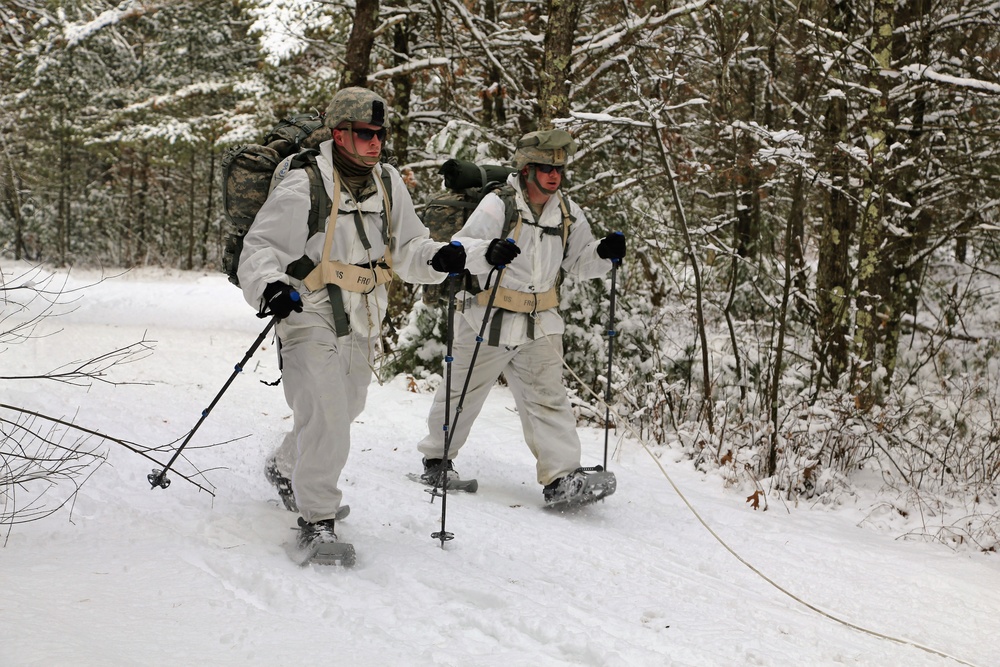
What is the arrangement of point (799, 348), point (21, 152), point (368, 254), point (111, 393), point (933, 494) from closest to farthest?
point (368, 254)
point (933, 494)
point (111, 393)
point (799, 348)
point (21, 152)

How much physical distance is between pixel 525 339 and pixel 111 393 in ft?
14.6

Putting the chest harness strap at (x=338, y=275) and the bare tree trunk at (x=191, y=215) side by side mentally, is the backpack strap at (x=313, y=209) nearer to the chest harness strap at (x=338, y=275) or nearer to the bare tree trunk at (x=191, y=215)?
the chest harness strap at (x=338, y=275)

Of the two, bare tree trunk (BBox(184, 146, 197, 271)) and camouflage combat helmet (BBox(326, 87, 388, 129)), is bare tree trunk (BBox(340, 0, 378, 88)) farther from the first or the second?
bare tree trunk (BBox(184, 146, 197, 271))

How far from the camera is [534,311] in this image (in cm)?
550

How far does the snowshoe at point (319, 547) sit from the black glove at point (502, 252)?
6.16 ft

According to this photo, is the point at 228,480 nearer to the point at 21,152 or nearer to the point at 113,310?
the point at 113,310

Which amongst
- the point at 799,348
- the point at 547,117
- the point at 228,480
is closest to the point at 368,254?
the point at 228,480

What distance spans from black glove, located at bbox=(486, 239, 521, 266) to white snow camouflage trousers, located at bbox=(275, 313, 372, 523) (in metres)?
1.18

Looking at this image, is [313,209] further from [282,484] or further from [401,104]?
[401,104]

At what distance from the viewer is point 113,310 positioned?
594 inches

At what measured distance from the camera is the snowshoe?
390cm

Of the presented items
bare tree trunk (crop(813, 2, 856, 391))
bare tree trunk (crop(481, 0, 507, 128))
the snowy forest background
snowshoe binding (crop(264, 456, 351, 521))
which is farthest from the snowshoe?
bare tree trunk (crop(481, 0, 507, 128))

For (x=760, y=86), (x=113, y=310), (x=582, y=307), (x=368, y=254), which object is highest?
(x=760, y=86)

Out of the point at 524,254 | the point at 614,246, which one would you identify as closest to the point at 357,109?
the point at 524,254
